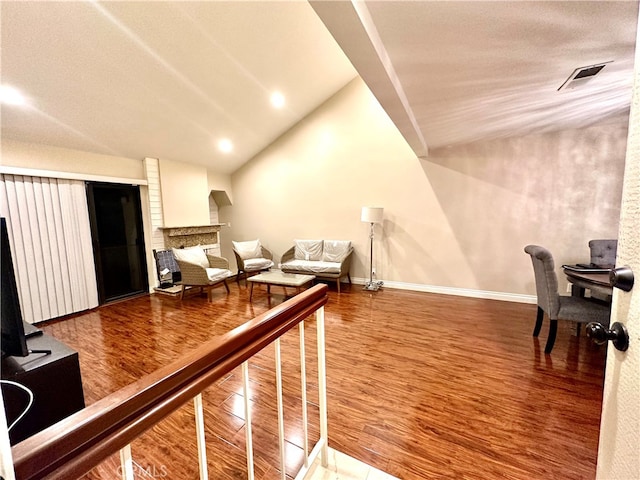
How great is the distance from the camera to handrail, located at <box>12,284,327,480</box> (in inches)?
17.1

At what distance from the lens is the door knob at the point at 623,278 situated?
70 centimetres

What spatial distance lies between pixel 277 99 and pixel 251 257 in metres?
2.86

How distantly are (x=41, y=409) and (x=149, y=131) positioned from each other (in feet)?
12.0

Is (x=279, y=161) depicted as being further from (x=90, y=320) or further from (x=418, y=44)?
(x=418, y=44)

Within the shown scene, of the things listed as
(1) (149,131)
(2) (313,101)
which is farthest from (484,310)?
(1) (149,131)

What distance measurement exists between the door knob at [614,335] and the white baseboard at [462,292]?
382cm

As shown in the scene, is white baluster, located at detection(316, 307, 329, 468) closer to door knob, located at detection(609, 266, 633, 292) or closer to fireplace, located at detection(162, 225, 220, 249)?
door knob, located at detection(609, 266, 633, 292)

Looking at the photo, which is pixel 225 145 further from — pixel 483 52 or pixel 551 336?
pixel 551 336

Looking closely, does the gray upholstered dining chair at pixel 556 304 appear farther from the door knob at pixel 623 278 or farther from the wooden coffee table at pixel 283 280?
the wooden coffee table at pixel 283 280

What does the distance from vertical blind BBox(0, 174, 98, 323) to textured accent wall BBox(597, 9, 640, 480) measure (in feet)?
16.6

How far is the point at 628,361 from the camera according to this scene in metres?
0.71

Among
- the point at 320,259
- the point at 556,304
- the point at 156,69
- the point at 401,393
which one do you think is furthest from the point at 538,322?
the point at 156,69

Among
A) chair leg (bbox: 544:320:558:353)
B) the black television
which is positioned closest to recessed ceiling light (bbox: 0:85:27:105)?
the black television

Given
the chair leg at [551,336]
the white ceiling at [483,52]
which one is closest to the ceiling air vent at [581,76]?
the white ceiling at [483,52]
